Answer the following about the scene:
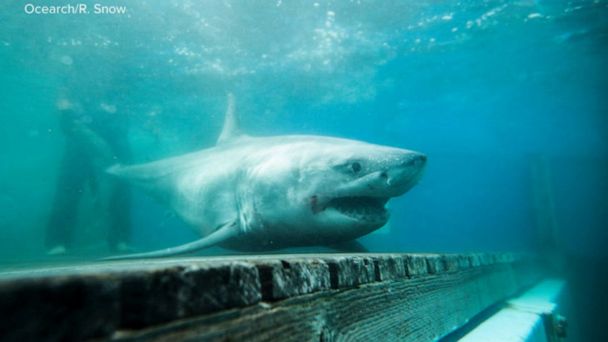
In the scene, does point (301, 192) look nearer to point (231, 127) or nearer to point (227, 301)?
point (227, 301)

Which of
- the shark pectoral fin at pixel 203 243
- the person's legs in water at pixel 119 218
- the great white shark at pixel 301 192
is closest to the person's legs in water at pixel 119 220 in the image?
the person's legs in water at pixel 119 218

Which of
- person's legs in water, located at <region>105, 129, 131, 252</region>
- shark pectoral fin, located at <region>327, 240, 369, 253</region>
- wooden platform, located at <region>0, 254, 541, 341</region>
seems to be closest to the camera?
wooden platform, located at <region>0, 254, 541, 341</region>

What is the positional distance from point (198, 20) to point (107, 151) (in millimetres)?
13110

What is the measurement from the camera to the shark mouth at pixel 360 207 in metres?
3.43

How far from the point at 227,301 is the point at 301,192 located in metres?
2.79

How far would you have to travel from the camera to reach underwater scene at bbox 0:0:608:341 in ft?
13.0

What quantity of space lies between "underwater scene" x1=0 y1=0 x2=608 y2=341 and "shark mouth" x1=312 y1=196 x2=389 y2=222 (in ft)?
0.06

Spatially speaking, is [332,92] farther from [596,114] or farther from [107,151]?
[596,114]

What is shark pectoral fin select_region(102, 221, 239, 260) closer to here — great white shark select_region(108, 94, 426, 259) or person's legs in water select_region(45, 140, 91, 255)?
great white shark select_region(108, 94, 426, 259)

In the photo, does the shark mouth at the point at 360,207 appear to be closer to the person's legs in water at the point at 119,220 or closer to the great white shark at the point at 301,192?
the great white shark at the point at 301,192

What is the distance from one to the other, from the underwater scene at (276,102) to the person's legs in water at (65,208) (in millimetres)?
68

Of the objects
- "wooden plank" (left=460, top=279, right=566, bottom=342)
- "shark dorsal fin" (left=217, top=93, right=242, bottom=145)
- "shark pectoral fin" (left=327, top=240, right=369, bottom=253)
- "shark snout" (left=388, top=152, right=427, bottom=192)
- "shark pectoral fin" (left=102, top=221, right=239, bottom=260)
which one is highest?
"shark dorsal fin" (left=217, top=93, right=242, bottom=145)

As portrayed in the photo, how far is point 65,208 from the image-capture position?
1405cm

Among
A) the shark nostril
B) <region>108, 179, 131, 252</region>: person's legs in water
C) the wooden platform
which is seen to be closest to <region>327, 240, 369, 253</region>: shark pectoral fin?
the shark nostril
